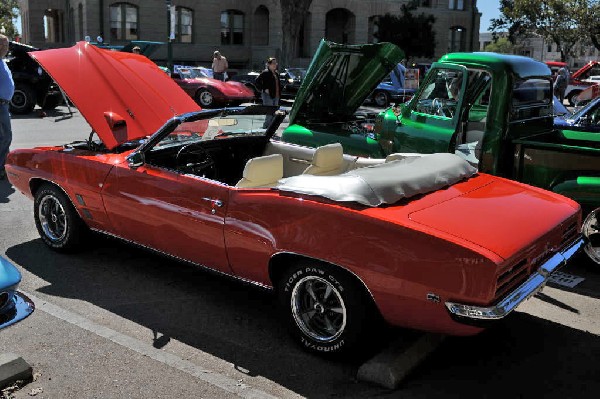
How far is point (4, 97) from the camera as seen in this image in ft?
26.5

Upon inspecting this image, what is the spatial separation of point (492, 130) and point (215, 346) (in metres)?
3.31

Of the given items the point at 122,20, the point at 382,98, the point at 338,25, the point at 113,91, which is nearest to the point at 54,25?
the point at 122,20

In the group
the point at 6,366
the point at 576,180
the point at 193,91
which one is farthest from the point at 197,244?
the point at 193,91

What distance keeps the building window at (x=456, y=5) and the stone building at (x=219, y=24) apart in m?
0.98

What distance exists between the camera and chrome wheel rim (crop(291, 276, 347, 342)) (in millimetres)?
3621

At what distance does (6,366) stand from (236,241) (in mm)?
1511

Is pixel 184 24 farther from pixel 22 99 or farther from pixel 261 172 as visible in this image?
pixel 261 172

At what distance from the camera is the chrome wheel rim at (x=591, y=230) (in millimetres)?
5266

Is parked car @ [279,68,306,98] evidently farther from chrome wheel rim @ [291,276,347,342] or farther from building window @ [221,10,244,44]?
building window @ [221,10,244,44]

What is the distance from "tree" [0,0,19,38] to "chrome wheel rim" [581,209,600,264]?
237 ft

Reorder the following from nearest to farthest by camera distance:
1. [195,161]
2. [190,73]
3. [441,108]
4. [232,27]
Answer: [195,161] < [441,108] < [190,73] < [232,27]

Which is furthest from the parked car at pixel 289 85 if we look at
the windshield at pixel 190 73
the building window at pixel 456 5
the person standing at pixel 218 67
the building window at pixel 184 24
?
the building window at pixel 456 5

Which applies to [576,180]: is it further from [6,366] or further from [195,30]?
[195,30]

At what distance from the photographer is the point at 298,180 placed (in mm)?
3854
